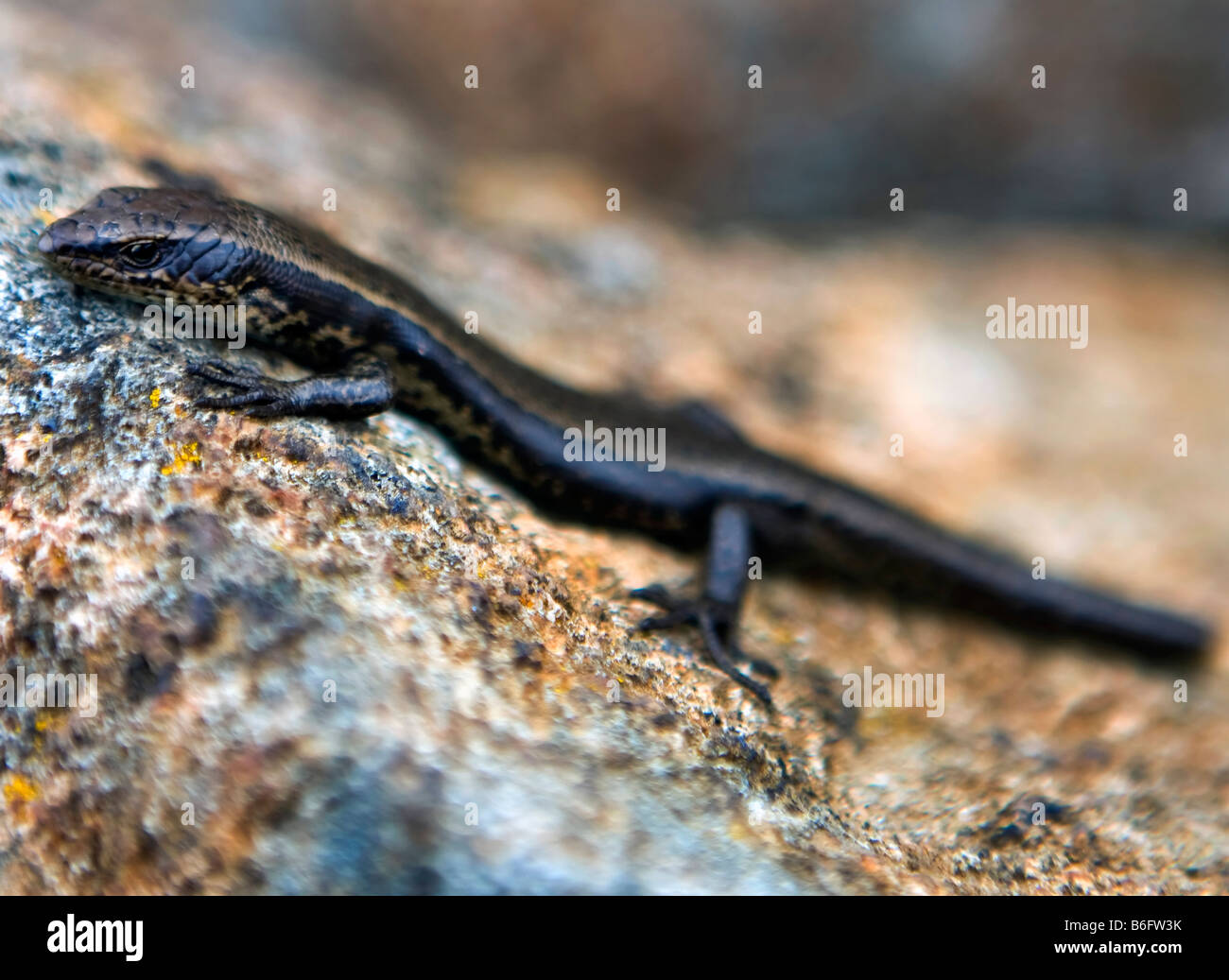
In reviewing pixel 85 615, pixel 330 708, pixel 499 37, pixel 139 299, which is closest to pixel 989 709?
pixel 330 708

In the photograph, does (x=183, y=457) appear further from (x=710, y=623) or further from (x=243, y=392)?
(x=710, y=623)

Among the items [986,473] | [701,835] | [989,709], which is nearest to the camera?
[701,835]

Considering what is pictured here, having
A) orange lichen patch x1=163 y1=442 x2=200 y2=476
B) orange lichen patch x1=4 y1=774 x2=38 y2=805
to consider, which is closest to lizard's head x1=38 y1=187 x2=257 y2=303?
orange lichen patch x1=163 y1=442 x2=200 y2=476

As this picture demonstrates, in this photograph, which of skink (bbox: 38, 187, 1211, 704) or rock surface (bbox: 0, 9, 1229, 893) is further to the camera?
skink (bbox: 38, 187, 1211, 704)

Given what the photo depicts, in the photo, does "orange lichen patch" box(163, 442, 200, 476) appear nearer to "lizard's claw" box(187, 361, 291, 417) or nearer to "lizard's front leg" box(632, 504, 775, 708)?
"lizard's claw" box(187, 361, 291, 417)

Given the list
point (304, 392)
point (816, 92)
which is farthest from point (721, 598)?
point (816, 92)
